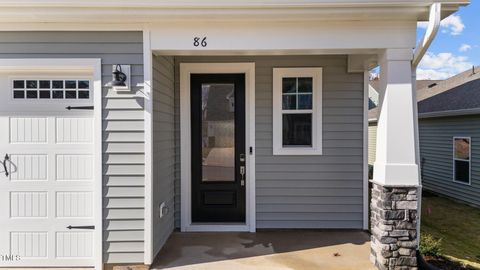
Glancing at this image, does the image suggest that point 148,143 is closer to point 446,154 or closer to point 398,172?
point 398,172

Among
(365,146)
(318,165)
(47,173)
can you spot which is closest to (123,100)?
(47,173)

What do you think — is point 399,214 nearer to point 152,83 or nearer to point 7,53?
point 152,83

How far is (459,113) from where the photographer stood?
26.4 feet

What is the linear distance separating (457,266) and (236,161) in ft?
9.16

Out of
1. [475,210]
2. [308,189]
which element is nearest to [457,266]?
[308,189]

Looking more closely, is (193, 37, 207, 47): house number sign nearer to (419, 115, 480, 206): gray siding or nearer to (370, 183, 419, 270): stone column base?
(370, 183, 419, 270): stone column base

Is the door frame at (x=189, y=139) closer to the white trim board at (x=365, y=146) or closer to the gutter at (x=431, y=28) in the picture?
the white trim board at (x=365, y=146)

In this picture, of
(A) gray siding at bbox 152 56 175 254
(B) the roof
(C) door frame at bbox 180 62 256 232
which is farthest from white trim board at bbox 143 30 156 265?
(B) the roof

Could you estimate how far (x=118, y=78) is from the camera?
3.26 metres

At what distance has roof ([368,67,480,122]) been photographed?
820cm

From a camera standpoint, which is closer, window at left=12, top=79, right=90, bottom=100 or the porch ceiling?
the porch ceiling

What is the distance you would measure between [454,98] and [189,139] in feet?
27.1

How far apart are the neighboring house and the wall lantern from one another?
761 centimetres

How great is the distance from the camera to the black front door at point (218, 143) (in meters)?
4.66
